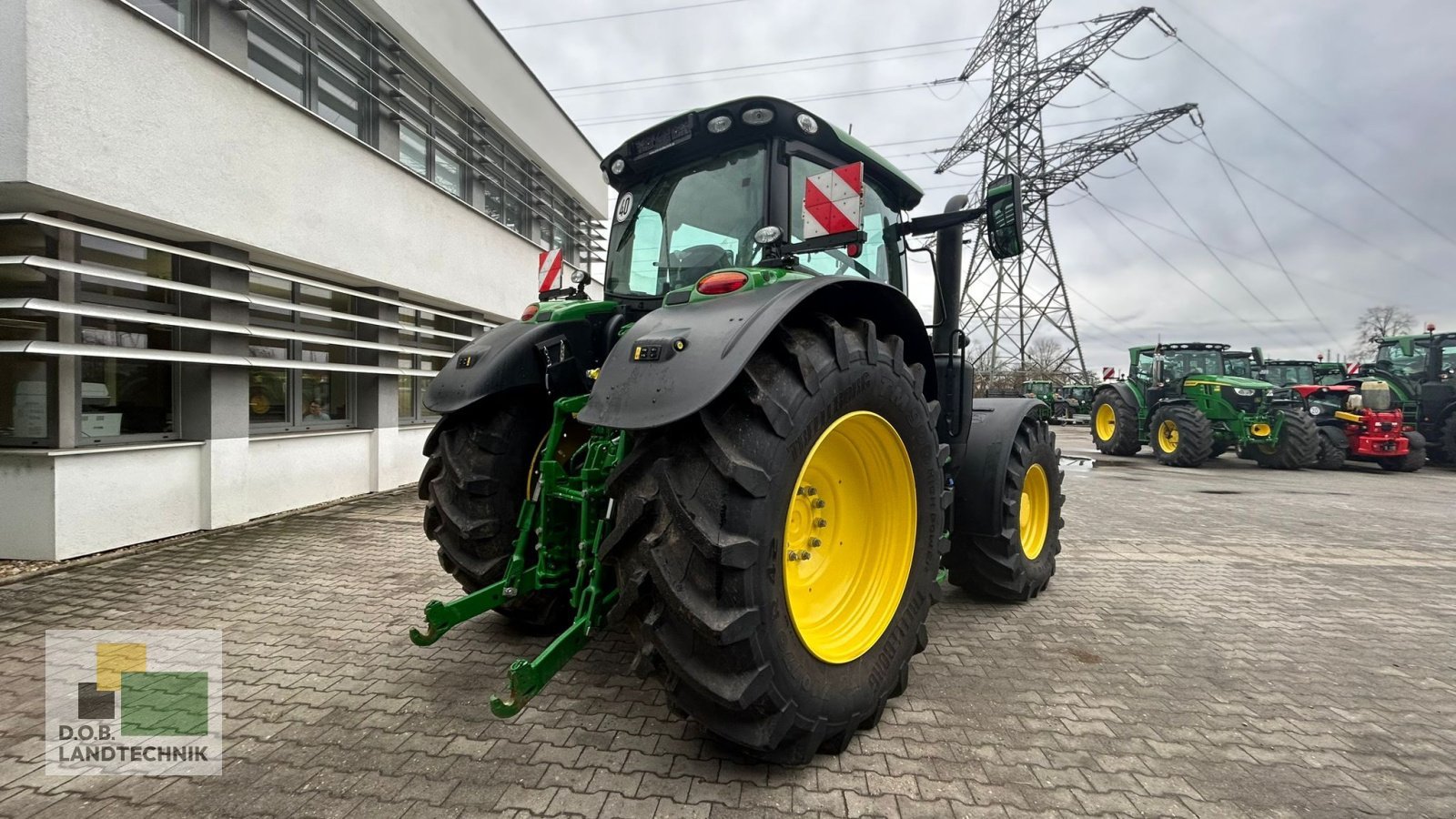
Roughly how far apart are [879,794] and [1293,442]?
1378cm

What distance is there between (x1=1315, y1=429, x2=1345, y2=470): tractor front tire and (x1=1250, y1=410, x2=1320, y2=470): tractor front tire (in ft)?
0.97

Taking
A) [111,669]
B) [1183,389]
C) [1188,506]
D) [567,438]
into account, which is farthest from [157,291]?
[1183,389]

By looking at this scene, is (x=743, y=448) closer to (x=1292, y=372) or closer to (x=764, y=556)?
(x=764, y=556)

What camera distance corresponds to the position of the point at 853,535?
2.39 m

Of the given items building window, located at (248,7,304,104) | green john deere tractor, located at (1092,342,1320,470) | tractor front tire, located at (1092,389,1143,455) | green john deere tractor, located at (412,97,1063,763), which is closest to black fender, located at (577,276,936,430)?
green john deere tractor, located at (412,97,1063,763)

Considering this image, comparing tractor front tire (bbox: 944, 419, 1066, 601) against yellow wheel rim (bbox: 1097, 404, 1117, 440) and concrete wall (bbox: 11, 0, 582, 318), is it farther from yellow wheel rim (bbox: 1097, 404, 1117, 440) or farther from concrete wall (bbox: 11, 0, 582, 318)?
yellow wheel rim (bbox: 1097, 404, 1117, 440)

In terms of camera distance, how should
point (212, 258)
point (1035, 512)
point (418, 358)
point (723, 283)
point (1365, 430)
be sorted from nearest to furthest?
point (723, 283), point (1035, 512), point (212, 258), point (418, 358), point (1365, 430)

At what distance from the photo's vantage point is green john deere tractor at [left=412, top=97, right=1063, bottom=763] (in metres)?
1.72

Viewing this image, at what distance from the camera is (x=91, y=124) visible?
3908mm

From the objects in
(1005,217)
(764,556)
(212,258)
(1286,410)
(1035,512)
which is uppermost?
(212,258)

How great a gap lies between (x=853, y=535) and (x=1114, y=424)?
46.5 ft

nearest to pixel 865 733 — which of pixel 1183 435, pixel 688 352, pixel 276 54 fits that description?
pixel 688 352

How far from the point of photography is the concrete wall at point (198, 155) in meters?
3.72

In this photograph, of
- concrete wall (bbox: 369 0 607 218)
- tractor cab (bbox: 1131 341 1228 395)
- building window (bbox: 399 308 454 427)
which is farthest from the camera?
tractor cab (bbox: 1131 341 1228 395)
